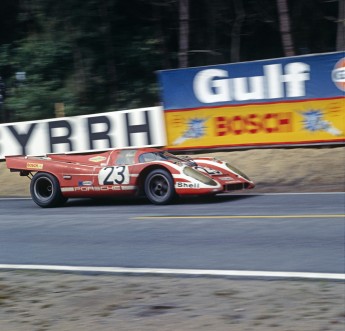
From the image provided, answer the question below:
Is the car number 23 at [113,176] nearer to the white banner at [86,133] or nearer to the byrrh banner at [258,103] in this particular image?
the white banner at [86,133]

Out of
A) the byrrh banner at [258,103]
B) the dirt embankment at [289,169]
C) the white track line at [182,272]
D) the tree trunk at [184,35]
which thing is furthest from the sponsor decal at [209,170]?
the tree trunk at [184,35]

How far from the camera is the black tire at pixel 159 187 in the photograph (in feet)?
46.1

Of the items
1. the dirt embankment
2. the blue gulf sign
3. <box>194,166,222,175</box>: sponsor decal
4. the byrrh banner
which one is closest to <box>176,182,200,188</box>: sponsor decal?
<box>194,166,222,175</box>: sponsor decal

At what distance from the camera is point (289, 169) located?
17625 mm

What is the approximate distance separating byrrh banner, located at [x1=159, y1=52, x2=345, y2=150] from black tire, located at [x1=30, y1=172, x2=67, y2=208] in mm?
5113

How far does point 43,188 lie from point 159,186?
2.64 m

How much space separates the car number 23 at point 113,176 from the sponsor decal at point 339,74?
21.0 ft

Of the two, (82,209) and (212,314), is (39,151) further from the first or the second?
(212,314)

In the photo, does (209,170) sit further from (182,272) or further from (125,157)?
(182,272)

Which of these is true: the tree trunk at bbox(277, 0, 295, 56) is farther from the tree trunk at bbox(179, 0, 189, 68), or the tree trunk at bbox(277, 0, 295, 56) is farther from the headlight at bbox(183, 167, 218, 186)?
the headlight at bbox(183, 167, 218, 186)

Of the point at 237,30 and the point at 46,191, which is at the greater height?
the point at 237,30

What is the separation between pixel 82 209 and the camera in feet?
48.1

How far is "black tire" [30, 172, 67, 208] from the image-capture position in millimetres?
15172

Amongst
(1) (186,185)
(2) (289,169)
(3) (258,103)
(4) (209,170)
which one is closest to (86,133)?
(3) (258,103)
